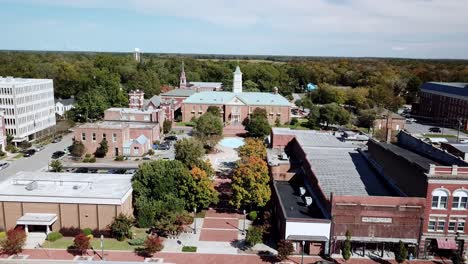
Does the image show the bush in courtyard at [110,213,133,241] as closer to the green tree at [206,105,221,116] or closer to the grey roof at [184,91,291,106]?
the green tree at [206,105,221,116]

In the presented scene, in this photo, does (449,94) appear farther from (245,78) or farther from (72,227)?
(72,227)

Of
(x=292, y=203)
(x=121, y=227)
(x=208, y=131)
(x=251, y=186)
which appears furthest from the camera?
(x=208, y=131)

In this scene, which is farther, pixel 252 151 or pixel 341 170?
pixel 252 151

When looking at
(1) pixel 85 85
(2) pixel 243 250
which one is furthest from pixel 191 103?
(2) pixel 243 250

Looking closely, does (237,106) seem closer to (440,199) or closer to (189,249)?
(189,249)

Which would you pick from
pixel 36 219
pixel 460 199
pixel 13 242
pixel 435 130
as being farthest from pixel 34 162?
pixel 435 130
